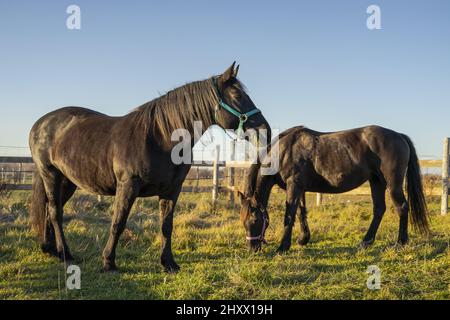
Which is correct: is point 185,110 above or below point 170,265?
above

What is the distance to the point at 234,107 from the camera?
185 inches

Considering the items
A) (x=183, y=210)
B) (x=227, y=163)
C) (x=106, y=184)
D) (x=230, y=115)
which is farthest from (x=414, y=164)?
(x=227, y=163)

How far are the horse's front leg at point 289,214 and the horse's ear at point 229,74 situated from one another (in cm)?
259

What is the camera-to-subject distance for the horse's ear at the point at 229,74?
474cm

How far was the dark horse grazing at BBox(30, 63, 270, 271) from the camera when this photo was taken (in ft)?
15.3

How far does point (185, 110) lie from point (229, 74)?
67 cm

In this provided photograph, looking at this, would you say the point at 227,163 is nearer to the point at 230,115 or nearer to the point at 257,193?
the point at 257,193

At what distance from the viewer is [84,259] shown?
554 cm

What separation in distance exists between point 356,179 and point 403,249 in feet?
4.57

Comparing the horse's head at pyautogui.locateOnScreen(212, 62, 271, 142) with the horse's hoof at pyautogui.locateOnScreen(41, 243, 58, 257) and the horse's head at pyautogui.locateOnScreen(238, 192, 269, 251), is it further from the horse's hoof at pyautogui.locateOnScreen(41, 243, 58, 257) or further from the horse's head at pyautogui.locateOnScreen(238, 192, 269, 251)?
the horse's hoof at pyautogui.locateOnScreen(41, 243, 58, 257)

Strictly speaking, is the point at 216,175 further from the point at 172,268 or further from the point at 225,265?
the point at 172,268

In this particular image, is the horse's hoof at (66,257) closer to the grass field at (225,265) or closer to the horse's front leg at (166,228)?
the grass field at (225,265)

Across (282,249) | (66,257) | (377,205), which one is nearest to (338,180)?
(377,205)

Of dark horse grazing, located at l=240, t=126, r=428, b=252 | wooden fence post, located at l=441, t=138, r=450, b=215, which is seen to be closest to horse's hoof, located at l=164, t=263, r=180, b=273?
dark horse grazing, located at l=240, t=126, r=428, b=252
